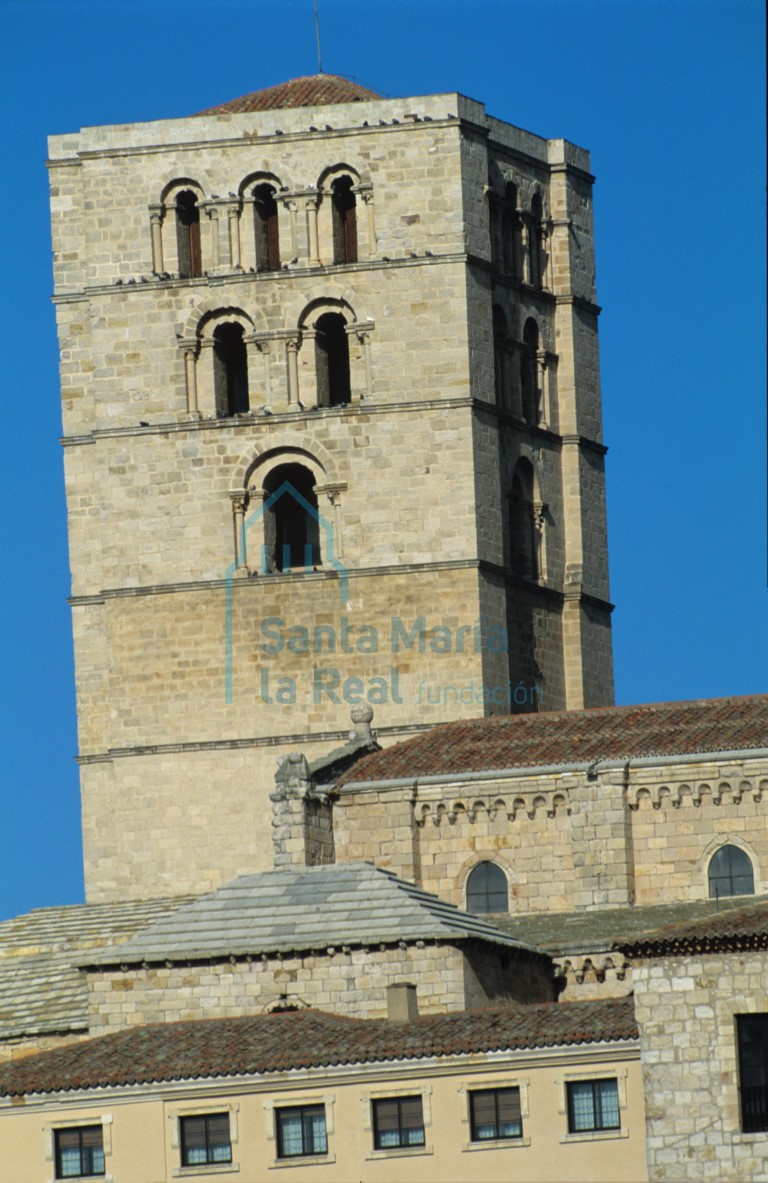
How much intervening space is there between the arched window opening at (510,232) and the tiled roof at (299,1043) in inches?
834

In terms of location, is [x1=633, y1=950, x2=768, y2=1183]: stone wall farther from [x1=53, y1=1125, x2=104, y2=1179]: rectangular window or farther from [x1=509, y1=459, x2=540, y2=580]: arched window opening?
[x1=509, y1=459, x2=540, y2=580]: arched window opening

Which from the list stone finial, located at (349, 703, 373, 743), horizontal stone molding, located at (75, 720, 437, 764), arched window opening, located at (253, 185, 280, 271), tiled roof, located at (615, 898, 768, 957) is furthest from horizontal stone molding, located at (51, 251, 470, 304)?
tiled roof, located at (615, 898, 768, 957)

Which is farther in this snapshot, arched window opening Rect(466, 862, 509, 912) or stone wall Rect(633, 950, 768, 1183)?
arched window opening Rect(466, 862, 509, 912)

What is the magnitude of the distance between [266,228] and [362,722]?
10080 millimetres

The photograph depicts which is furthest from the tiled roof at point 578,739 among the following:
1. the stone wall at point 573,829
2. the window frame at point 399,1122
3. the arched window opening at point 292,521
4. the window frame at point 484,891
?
the window frame at point 399,1122

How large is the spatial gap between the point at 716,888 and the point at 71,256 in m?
18.7

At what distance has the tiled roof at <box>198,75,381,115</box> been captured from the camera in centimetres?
7056

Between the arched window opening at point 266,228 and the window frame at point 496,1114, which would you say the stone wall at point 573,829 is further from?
the arched window opening at point 266,228

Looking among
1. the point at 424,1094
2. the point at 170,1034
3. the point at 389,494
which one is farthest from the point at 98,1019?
the point at 389,494

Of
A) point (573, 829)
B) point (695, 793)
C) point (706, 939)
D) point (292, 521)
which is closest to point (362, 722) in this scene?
point (292, 521)

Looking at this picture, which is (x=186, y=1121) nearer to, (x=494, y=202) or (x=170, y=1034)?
(x=170, y=1034)

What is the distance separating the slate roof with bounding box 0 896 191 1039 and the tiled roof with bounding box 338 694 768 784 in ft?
15.4

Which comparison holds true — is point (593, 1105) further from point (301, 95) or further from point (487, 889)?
point (301, 95)

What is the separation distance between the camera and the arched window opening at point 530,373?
71.1 meters
